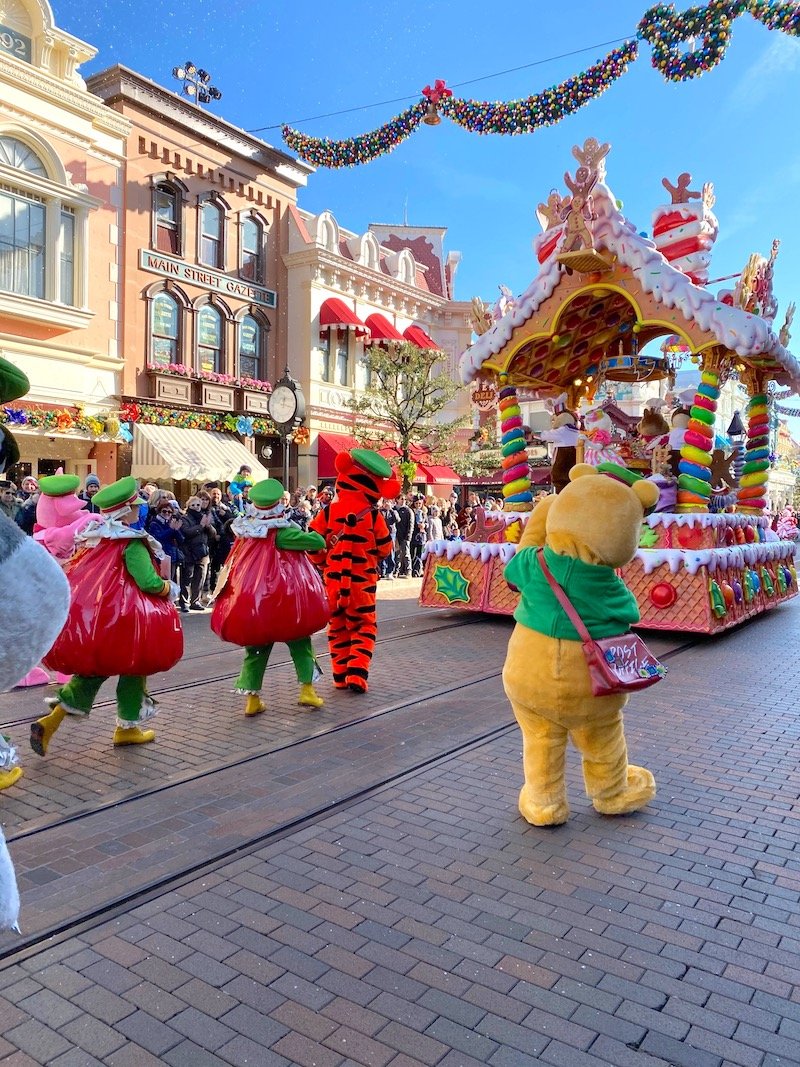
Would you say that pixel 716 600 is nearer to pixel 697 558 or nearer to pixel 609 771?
pixel 697 558

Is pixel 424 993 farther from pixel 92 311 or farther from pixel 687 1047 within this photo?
pixel 92 311

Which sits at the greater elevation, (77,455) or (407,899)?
(77,455)

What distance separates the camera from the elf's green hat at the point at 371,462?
599cm

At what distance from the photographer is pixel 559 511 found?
3.65 meters

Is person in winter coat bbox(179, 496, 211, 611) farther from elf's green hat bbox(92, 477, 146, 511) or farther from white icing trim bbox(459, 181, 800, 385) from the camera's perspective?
elf's green hat bbox(92, 477, 146, 511)

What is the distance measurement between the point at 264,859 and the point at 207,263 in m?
18.4

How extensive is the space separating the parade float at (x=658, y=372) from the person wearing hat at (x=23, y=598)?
6.96 m

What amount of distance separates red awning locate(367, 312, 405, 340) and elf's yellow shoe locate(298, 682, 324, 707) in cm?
1780

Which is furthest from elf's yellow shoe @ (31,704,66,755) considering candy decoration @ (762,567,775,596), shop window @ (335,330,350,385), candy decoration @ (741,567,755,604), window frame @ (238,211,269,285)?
shop window @ (335,330,350,385)

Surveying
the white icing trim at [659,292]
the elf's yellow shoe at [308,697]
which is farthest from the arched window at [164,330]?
the elf's yellow shoe at [308,697]

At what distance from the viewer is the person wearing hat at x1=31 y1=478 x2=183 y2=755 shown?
4.47 metres

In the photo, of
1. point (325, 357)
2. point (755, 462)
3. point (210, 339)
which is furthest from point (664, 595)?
point (325, 357)

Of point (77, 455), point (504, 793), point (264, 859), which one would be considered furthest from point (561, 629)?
point (77, 455)

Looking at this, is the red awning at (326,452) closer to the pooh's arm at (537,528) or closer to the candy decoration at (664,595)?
the candy decoration at (664,595)
